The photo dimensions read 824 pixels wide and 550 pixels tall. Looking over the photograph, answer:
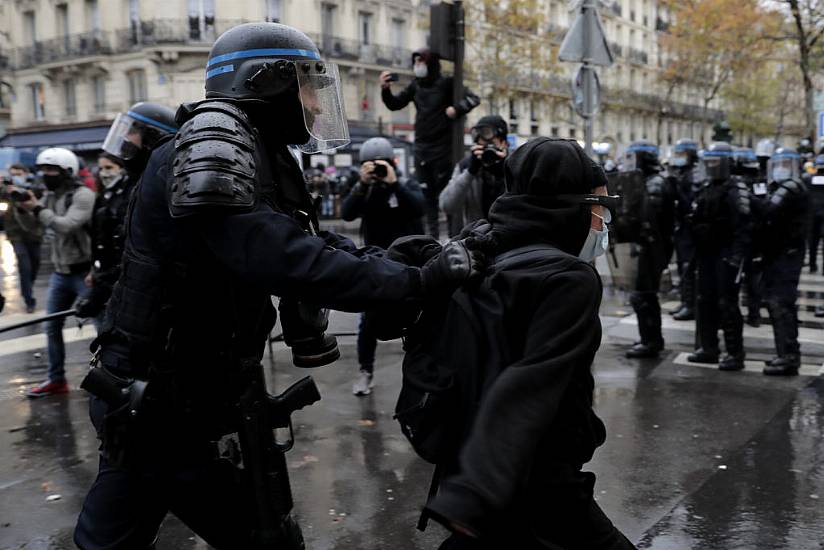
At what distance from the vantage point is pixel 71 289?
20.8 ft

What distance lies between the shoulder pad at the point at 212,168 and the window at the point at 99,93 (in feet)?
126

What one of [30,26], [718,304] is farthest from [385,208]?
[30,26]

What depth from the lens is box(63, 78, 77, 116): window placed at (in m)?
38.6

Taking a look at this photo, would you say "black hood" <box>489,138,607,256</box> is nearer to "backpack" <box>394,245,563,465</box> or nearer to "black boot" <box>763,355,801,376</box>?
"backpack" <box>394,245,563,465</box>

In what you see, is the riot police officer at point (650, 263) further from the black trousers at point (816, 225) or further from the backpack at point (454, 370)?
the black trousers at point (816, 225)

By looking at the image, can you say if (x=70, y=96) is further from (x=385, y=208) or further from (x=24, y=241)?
(x=385, y=208)

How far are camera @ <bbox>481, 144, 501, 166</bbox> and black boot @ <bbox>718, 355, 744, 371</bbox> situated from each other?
9.79 feet

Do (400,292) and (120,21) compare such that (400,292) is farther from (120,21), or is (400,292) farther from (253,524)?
(120,21)

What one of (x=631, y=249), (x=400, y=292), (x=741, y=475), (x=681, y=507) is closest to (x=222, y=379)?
(x=400, y=292)

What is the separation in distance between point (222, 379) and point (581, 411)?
1062mm

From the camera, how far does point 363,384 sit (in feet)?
20.2

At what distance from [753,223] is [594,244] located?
4.86 metres

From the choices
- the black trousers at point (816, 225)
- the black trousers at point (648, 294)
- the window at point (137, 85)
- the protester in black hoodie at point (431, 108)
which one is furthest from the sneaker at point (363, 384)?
the window at point (137, 85)

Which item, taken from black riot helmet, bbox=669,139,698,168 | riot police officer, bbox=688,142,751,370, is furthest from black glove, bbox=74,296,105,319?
black riot helmet, bbox=669,139,698,168
